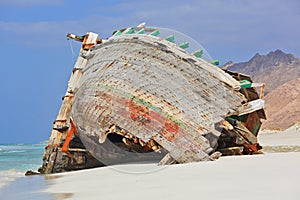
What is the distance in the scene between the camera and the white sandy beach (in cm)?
344

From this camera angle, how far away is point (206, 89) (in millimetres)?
6449

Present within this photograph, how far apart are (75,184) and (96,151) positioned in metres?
1.87

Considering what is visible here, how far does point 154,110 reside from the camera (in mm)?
6059

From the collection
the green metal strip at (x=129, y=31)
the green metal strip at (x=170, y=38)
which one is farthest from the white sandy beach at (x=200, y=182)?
the green metal strip at (x=129, y=31)

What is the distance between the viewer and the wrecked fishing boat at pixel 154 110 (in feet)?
19.6

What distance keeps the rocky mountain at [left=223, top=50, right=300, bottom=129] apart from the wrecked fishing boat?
117 ft

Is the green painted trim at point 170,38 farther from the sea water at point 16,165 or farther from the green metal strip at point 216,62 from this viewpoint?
the sea water at point 16,165

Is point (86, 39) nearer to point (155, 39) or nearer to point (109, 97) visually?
point (155, 39)

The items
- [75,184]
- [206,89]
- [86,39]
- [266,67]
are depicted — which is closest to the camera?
[75,184]

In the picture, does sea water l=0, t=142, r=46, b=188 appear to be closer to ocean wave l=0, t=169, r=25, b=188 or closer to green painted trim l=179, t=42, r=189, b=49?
ocean wave l=0, t=169, r=25, b=188

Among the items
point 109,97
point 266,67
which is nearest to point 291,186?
point 109,97

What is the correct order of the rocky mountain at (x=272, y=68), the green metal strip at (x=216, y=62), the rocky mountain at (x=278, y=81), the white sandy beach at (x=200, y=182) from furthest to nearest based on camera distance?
the rocky mountain at (x=272, y=68), the rocky mountain at (x=278, y=81), the green metal strip at (x=216, y=62), the white sandy beach at (x=200, y=182)

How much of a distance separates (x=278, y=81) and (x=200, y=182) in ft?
211

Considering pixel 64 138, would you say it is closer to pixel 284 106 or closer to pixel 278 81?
pixel 284 106
